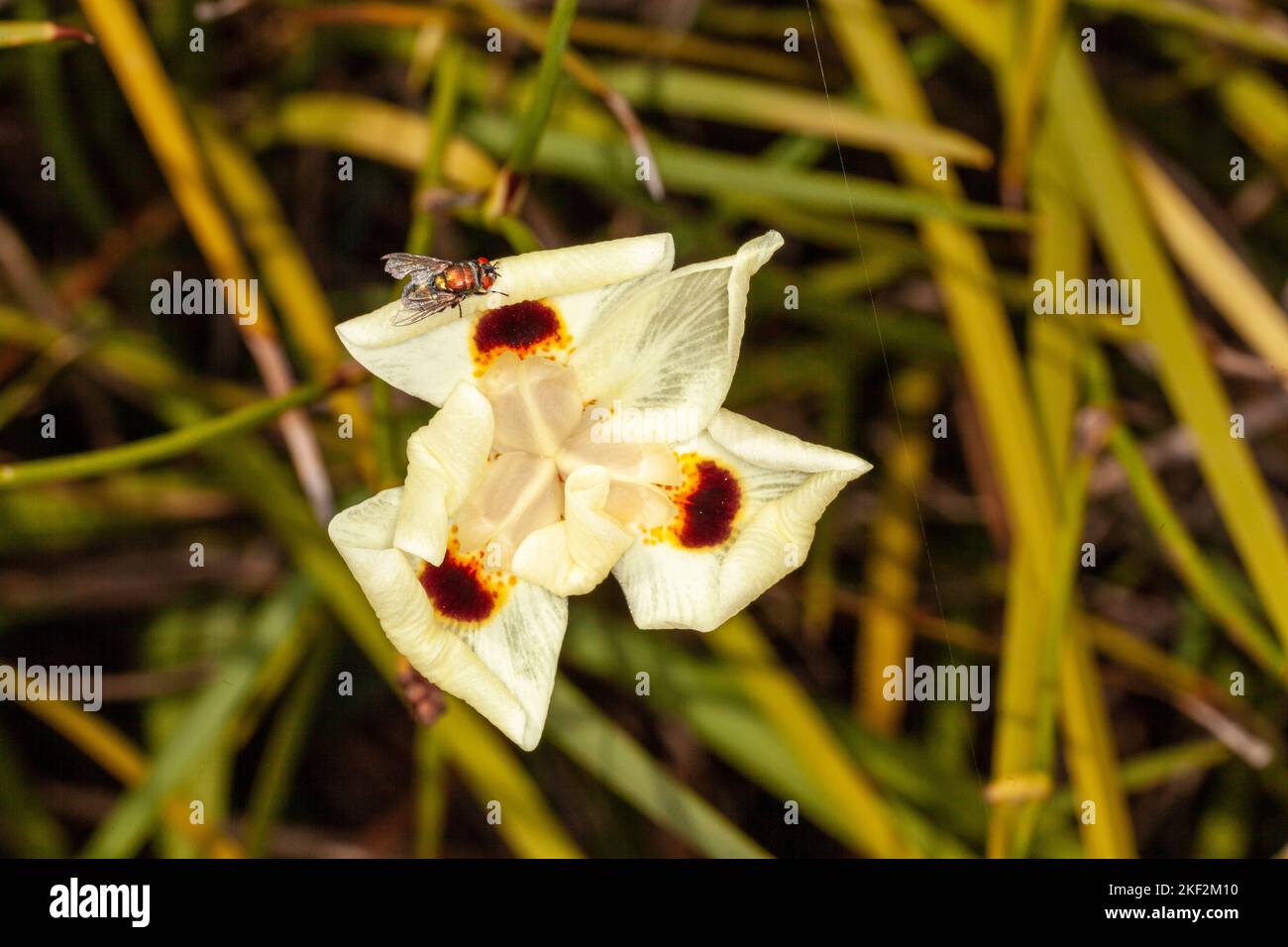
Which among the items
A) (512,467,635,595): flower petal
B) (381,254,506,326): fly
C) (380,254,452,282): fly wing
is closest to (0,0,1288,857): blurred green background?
(380,254,452,282): fly wing

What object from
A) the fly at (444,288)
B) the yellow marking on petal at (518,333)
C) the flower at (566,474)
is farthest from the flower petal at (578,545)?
the fly at (444,288)

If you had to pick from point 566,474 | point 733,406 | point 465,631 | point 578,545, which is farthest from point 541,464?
point 733,406

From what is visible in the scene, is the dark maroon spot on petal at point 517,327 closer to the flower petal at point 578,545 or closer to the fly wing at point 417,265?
the fly wing at point 417,265

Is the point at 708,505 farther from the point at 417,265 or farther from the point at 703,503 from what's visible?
the point at 417,265

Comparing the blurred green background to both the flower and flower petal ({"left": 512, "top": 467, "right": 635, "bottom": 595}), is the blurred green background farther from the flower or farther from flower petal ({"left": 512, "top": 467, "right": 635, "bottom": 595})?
flower petal ({"left": 512, "top": 467, "right": 635, "bottom": 595})
